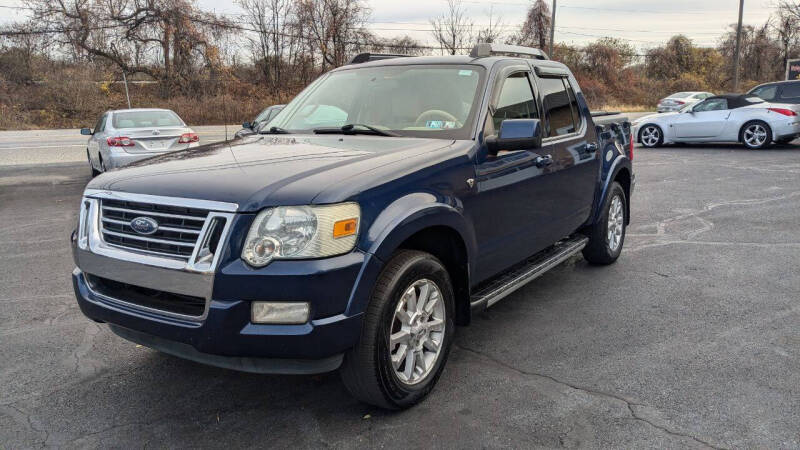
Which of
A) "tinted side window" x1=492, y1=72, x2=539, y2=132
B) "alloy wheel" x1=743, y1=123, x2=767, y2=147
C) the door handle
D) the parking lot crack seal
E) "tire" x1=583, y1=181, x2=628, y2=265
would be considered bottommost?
the parking lot crack seal

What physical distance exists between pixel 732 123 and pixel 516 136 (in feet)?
49.3

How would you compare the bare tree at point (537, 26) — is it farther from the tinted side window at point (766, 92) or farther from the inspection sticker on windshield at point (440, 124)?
the inspection sticker on windshield at point (440, 124)

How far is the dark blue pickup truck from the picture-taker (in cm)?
268

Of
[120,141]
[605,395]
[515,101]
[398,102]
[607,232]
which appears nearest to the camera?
[605,395]

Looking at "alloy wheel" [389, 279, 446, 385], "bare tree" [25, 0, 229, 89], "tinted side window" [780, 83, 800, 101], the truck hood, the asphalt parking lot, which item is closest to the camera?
the truck hood

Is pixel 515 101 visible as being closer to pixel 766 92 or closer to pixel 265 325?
pixel 265 325

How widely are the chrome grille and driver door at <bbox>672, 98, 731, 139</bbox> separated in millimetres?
16740

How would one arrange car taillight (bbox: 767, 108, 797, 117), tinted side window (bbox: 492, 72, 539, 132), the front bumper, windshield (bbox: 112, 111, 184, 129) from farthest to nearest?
car taillight (bbox: 767, 108, 797, 117) < windshield (bbox: 112, 111, 184, 129) < tinted side window (bbox: 492, 72, 539, 132) < the front bumper

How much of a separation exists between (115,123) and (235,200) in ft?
37.4

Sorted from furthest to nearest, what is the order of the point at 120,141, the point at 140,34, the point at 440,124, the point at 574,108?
the point at 140,34 → the point at 120,141 → the point at 574,108 → the point at 440,124

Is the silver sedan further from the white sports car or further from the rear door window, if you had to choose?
the white sports car

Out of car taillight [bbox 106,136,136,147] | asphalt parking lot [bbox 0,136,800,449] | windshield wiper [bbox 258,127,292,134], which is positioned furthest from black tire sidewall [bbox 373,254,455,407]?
→ car taillight [bbox 106,136,136,147]

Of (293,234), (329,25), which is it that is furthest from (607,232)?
(329,25)

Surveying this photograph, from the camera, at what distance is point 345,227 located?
9.07 ft
